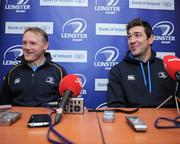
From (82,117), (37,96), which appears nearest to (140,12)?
(37,96)

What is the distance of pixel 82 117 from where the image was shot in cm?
115

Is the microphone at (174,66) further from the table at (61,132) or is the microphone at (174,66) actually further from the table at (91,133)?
the table at (61,132)

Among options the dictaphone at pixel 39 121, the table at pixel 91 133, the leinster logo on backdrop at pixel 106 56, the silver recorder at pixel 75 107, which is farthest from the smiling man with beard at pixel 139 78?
the dictaphone at pixel 39 121

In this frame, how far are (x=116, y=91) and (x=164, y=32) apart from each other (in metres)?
0.95

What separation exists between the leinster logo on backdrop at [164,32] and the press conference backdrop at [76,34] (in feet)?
1.09

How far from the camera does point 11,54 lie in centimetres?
238

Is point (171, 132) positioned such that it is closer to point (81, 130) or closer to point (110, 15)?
point (81, 130)

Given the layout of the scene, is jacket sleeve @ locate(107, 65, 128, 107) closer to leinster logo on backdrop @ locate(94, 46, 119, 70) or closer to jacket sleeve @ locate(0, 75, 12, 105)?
leinster logo on backdrop @ locate(94, 46, 119, 70)

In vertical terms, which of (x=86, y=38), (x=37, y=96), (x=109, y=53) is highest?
(x=86, y=38)

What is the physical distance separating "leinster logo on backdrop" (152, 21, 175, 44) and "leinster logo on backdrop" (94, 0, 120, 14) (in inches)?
17.2

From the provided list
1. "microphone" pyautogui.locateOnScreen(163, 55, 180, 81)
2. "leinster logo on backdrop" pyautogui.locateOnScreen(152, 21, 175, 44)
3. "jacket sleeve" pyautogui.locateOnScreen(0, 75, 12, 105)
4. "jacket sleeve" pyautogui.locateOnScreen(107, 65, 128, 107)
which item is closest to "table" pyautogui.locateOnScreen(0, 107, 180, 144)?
"microphone" pyautogui.locateOnScreen(163, 55, 180, 81)

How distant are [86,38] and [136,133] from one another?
1.61 m

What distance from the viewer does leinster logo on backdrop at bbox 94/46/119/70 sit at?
2381 mm

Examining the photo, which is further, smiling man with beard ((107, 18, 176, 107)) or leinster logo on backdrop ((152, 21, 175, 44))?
leinster logo on backdrop ((152, 21, 175, 44))
